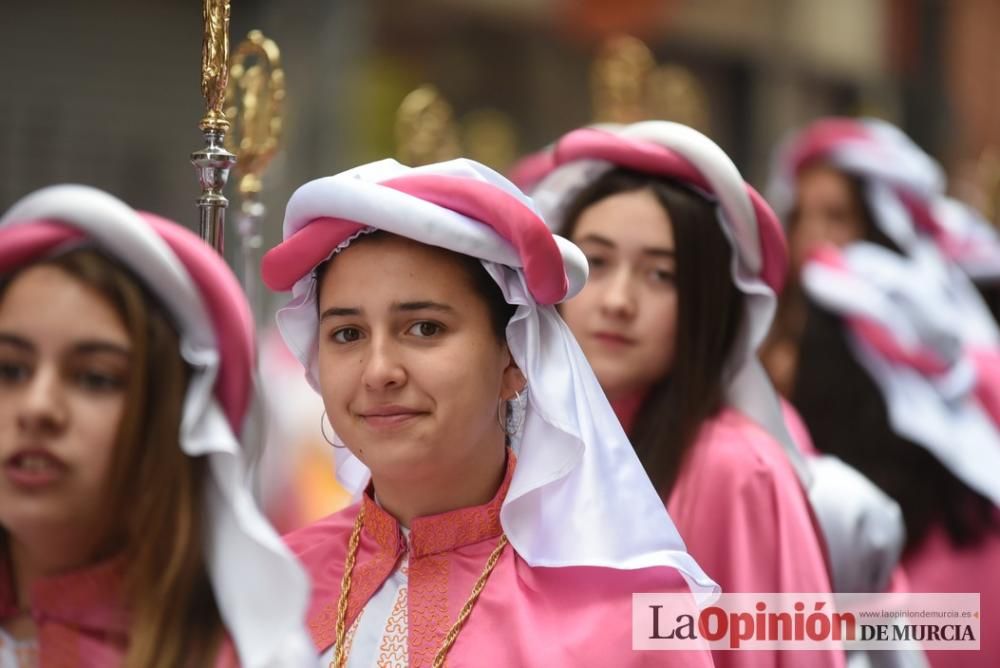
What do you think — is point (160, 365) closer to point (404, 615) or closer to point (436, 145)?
point (404, 615)

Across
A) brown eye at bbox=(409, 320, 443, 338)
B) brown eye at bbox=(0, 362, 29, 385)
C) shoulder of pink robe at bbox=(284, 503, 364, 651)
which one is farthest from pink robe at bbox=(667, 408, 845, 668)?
brown eye at bbox=(0, 362, 29, 385)

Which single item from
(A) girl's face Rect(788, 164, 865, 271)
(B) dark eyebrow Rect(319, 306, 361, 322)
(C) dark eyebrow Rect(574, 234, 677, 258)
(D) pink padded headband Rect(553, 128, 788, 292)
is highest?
(A) girl's face Rect(788, 164, 865, 271)

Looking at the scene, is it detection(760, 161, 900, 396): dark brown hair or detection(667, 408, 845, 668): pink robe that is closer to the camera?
detection(667, 408, 845, 668): pink robe

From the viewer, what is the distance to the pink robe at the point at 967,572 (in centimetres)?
379

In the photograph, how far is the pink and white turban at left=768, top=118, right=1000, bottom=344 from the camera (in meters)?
4.89

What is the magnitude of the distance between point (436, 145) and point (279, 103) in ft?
4.06

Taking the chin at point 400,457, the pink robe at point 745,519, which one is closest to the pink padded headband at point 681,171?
the pink robe at point 745,519

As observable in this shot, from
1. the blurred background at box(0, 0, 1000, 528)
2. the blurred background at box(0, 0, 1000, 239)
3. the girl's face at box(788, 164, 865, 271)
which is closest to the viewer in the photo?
the girl's face at box(788, 164, 865, 271)

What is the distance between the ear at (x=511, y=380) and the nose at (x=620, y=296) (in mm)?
611

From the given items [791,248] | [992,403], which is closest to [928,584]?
[992,403]

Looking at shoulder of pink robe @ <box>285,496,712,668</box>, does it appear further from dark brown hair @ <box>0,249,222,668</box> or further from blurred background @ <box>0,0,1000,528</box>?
blurred background @ <box>0,0,1000,528</box>

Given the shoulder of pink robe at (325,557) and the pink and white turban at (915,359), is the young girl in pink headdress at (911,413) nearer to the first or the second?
the pink and white turban at (915,359)

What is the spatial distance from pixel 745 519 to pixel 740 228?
61 cm

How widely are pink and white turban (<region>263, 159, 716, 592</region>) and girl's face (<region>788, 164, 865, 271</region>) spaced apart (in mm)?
2596
